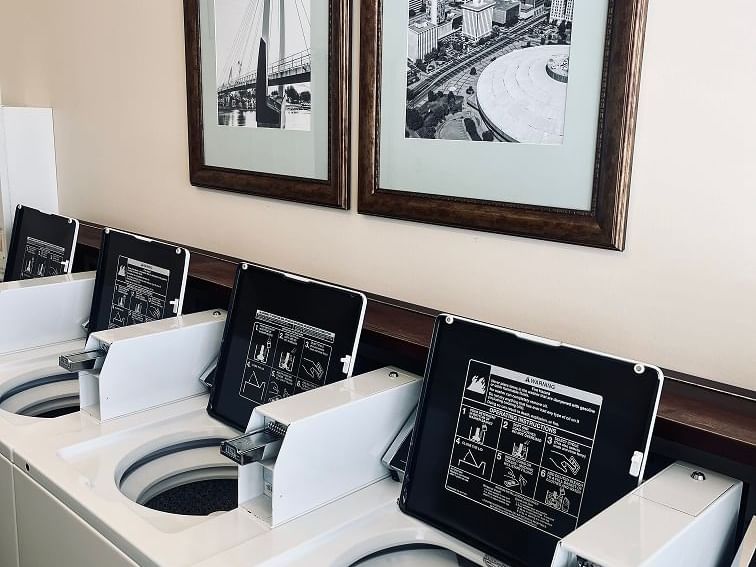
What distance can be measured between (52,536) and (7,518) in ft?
0.77

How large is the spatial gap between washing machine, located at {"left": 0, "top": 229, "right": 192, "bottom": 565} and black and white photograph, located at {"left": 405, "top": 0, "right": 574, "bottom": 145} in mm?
822

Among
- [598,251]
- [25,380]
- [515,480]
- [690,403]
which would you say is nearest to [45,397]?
[25,380]

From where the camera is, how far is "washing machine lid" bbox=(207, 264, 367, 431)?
164cm

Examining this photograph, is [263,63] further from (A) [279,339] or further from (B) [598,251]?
(B) [598,251]

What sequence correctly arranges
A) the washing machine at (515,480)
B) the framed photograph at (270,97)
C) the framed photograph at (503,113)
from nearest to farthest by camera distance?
the washing machine at (515,480)
the framed photograph at (503,113)
the framed photograph at (270,97)

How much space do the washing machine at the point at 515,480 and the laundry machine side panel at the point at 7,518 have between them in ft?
2.16

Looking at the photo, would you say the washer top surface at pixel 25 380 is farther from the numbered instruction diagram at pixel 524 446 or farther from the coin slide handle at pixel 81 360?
the numbered instruction diagram at pixel 524 446

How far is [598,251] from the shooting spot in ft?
4.76

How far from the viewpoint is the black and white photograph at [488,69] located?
144cm

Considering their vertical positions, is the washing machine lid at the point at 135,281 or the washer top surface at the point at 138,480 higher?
the washing machine lid at the point at 135,281

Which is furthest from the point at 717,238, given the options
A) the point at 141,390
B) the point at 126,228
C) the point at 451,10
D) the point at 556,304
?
the point at 126,228

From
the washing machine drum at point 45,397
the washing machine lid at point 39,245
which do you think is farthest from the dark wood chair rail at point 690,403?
the washing machine lid at point 39,245

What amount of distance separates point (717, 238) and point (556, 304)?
1.14 ft

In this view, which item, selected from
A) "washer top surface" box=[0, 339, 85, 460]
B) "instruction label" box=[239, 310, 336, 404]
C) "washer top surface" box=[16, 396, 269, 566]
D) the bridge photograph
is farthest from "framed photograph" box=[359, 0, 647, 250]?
"washer top surface" box=[0, 339, 85, 460]
